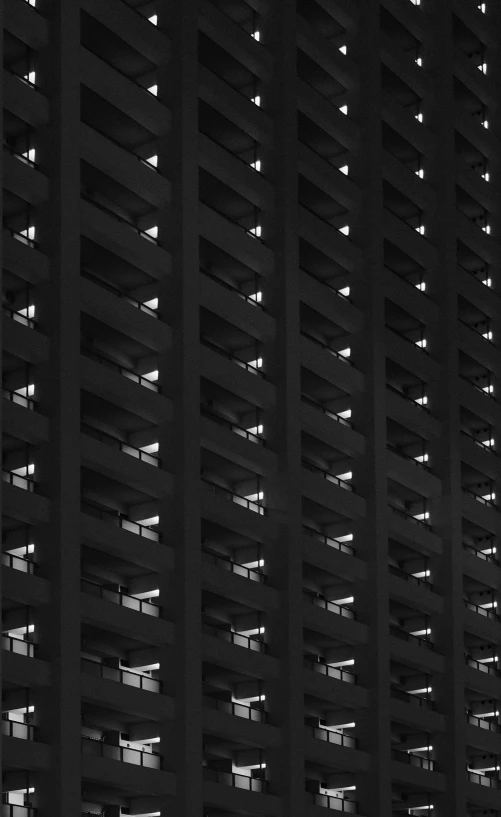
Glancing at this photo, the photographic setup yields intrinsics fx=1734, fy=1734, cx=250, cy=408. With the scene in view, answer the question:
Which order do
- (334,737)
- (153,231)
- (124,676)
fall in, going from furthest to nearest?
(334,737) → (153,231) → (124,676)

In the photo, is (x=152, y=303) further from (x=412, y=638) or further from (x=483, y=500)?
(x=483, y=500)

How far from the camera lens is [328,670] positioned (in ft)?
189

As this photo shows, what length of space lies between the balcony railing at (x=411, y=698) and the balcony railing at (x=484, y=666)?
12.0 feet

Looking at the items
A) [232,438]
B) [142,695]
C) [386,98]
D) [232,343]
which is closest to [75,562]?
[142,695]

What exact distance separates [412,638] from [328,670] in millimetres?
6011

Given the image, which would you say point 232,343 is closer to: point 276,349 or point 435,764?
point 276,349

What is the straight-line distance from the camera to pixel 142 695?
4722 cm

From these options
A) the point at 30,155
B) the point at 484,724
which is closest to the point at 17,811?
the point at 30,155

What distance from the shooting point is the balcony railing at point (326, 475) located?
59.6 metres

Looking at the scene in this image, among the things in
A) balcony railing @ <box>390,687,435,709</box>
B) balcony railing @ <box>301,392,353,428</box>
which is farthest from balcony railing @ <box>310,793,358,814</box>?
balcony railing @ <box>301,392,353,428</box>

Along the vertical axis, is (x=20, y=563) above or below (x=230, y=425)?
below

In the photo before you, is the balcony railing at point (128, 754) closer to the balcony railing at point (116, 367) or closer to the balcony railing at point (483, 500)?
the balcony railing at point (116, 367)

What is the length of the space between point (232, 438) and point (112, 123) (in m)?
10.3

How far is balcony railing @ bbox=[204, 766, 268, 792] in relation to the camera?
5144cm
